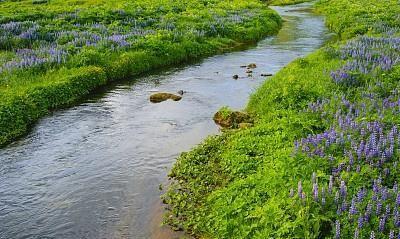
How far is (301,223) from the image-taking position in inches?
316

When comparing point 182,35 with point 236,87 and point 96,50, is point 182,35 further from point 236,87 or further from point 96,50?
point 236,87

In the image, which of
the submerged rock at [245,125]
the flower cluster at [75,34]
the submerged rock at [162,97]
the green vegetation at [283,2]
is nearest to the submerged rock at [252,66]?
the flower cluster at [75,34]

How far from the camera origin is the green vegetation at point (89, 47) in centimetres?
1869

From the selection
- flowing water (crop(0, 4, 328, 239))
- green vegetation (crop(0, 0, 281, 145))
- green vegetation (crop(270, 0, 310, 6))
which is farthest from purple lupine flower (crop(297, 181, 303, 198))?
green vegetation (crop(270, 0, 310, 6))

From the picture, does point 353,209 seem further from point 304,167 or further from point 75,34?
point 75,34

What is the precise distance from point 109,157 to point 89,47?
1327 centimetres

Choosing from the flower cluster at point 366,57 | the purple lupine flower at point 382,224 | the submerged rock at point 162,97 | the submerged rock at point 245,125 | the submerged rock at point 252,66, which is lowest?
the submerged rock at point 245,125

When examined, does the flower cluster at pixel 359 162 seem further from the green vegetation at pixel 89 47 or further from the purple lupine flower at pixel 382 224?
the green vegetation at pixel 89 47

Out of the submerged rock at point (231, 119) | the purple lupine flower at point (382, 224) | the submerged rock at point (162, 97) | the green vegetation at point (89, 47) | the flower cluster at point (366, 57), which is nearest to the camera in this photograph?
the purple lupine flower at point (382, 224)

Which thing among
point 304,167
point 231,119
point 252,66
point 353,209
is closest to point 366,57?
point 252,66

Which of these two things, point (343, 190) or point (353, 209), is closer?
point (353, 209)

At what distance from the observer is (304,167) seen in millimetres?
9914

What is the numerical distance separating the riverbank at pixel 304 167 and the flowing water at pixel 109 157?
0.99 m

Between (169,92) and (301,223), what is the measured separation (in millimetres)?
13285
